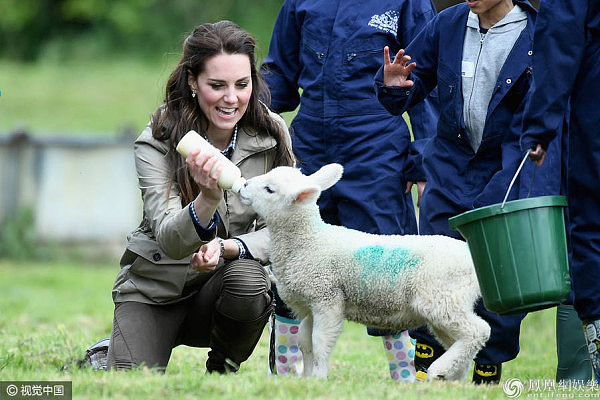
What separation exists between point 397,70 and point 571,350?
5.81ft

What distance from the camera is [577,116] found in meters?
3.85

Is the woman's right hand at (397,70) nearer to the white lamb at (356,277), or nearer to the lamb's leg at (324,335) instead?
the white lamb at (356,277)

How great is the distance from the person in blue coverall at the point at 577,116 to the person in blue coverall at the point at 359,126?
116 cm

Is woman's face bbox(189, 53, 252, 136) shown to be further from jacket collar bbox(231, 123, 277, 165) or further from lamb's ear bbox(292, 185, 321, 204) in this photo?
lamb's ear bbox(292, 185, 321, 204)

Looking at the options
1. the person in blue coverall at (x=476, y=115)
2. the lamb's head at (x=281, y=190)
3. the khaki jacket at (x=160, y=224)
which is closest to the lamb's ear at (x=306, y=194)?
the lamb's head at (x=281, y=190)

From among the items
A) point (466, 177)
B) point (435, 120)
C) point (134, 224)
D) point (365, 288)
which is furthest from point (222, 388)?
point (134, 224)

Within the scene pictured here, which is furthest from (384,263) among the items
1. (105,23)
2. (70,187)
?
(105,23)

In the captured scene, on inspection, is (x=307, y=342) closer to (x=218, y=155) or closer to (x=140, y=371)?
(x=140, y=371)

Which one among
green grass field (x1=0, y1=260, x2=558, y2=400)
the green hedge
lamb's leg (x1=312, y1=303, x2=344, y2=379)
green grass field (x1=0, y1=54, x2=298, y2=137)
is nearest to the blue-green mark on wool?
lamb's leg (x1=312, y1=303, x2=344, y2=379)

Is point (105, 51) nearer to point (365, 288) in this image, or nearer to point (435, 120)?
point (435, 120)

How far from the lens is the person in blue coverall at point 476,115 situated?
14.0 feet

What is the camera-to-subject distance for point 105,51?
2058 centimetres

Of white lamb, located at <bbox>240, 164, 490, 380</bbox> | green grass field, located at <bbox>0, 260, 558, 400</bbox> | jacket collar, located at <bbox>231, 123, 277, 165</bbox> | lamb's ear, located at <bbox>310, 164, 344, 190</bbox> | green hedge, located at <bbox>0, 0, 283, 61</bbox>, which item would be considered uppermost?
green hedge, located at <bbox>0, 0, 283, 61</bbox>

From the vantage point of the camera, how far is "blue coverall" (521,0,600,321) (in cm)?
369
